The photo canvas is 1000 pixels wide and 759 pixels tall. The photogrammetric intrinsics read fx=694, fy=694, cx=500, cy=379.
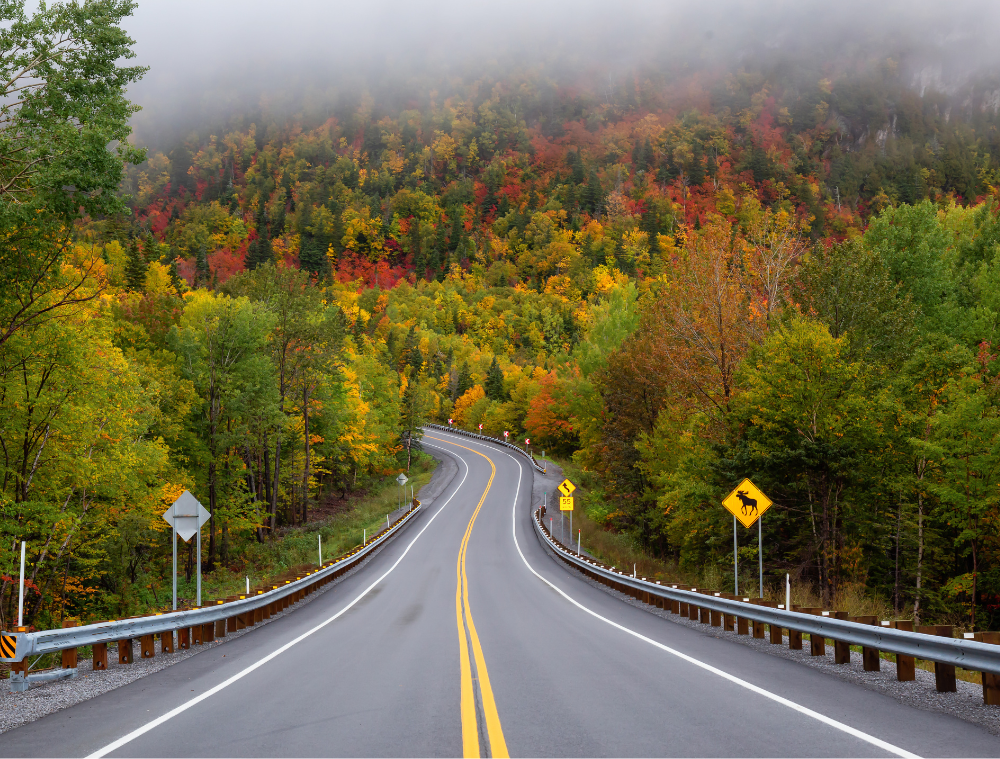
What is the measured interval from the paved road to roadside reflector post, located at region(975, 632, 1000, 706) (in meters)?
0.81

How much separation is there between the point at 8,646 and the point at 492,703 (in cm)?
555

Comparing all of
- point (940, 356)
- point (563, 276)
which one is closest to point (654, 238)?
point (563, 276)

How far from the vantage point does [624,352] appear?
130 feet

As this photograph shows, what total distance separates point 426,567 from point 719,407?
1418 centimetres

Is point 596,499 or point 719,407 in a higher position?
point 719,407

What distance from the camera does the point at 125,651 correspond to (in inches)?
408

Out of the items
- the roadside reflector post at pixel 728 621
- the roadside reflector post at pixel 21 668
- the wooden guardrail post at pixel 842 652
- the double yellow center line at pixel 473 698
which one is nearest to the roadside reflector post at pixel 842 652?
the wooden guardrail post at pixel 842 652

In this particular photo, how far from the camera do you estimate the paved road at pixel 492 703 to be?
5.37 meters

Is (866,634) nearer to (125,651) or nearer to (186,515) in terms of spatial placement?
(125,651)

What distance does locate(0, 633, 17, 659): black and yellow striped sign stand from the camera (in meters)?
7.79

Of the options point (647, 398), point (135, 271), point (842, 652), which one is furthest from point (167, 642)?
point (135, 271)

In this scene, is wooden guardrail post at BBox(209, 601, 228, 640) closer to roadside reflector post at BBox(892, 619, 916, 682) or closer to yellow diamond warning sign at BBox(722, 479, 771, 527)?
yellow diamond warning sign at BBox(722, 479, 771, 527)

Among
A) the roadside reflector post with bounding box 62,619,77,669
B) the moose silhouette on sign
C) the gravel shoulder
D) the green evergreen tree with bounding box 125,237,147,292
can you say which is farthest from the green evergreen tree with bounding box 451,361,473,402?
the roadside reflector post with bounding box 62,619,77,669

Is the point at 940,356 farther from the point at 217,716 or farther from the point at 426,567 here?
the point at 217,716
